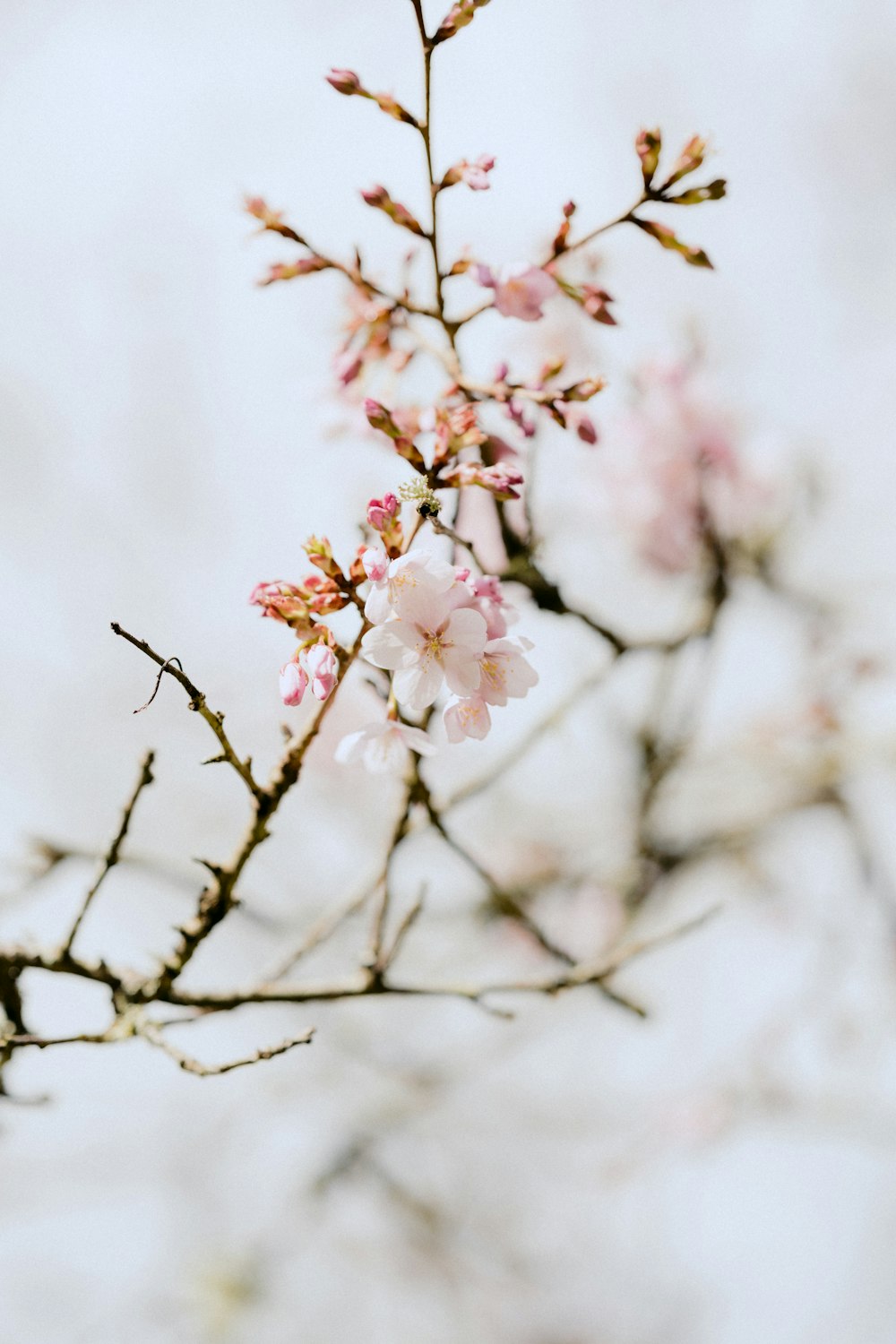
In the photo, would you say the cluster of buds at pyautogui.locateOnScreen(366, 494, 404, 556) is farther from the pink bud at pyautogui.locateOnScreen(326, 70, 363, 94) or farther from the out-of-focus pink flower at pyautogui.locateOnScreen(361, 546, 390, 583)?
the pink bud at pyautogui.locateOnScreen(326, 70, 363, 94)

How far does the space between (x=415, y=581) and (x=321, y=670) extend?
102 mm

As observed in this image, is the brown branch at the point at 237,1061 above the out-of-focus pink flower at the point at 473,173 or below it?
below

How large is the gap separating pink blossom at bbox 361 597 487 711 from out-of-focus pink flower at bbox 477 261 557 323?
335 mm

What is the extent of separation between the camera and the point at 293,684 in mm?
734

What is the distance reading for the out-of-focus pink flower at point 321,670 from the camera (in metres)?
0.72

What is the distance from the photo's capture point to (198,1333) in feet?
9.68

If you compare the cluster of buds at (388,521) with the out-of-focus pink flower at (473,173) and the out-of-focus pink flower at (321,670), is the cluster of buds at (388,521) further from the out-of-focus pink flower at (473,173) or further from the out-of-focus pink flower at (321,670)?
the out-of-focus pink flower at (473,173)

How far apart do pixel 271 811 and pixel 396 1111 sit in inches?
80.7

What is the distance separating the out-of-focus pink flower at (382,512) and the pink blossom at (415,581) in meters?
0.03

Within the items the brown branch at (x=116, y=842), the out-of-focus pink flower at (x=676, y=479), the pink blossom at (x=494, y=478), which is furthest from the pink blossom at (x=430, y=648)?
the out-of-focus pink flower at (x=676, y=479)

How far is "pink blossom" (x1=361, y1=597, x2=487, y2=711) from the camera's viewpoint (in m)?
0.71

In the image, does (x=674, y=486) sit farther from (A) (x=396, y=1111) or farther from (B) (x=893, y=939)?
(A) (x=396, y=1111)

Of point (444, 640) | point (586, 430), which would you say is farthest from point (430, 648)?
point (586, 430)

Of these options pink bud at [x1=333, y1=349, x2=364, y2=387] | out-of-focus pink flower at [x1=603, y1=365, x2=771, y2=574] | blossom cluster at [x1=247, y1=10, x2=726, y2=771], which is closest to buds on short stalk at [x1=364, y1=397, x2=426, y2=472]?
blossom cluster at [x1=247, y1=10, x2=726, y2=771]
